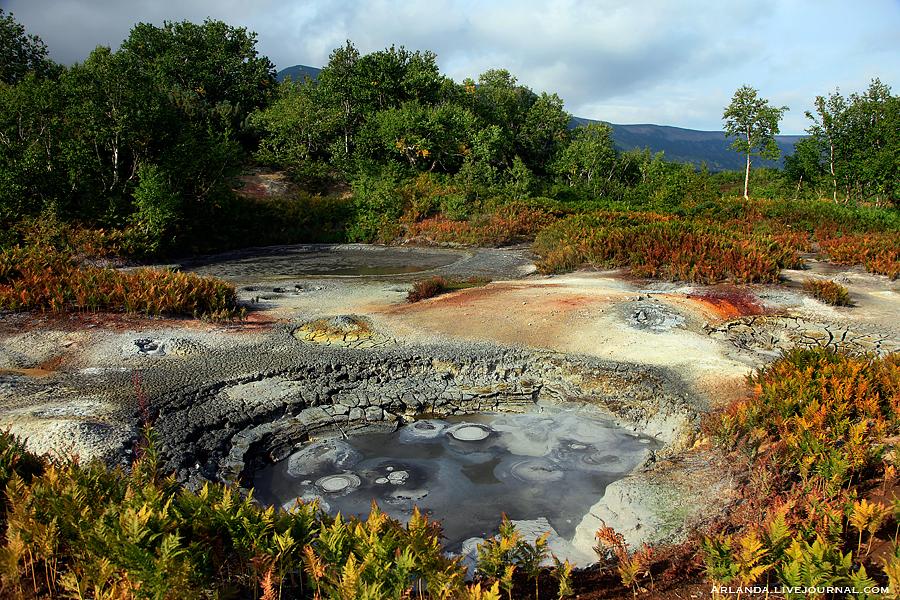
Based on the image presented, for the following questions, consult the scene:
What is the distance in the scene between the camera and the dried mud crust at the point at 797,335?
9.59 meters

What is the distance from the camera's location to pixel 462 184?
2498 centimetres

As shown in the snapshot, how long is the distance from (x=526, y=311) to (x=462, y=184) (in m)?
14.8

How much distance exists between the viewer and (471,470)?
6578 mm

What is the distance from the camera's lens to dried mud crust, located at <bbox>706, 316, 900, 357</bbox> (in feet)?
31.4

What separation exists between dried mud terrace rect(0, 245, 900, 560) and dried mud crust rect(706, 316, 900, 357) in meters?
0.05

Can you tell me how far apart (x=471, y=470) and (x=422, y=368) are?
248cm

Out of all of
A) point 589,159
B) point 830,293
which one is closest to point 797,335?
point 830,293

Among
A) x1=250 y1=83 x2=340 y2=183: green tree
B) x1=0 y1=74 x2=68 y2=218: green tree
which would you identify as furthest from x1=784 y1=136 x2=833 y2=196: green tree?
x1=0 y1=74 x2=68 y2=218: green tree

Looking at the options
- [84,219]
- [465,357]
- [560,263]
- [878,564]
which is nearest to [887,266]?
[560,263]

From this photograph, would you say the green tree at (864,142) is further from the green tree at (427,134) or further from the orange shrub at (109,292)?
the orange shrub at (109,292)

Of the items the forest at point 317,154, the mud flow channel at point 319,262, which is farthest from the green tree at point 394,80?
the mud flow channel at point 319,262

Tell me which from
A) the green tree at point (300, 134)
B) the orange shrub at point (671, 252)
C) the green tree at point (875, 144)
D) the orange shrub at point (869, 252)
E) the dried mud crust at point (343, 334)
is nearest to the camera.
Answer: the dried mud crust at point (343, 334)

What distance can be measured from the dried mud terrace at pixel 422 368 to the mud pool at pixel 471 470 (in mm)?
290

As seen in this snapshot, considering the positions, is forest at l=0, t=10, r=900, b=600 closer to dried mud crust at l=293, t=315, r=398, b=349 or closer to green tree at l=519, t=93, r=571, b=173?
green tree at l=519, t=93, r=571, b=173
